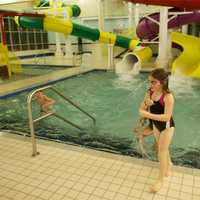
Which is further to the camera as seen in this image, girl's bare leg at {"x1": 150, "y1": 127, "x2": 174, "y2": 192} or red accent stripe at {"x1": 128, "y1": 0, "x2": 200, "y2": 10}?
red accent stripe at {"x1": 128, "y1": 0, "x2": 200, "y2": 10}

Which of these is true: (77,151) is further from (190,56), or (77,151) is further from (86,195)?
(190,56)

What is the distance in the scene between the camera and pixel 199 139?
409 centimetres

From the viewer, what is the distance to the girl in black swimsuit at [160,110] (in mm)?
2164

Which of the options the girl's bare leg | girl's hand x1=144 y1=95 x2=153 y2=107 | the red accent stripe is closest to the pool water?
the girl's bare leg

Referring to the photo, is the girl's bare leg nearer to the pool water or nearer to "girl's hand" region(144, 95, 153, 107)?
"girl's hand" region(144, 95, 153, 107)

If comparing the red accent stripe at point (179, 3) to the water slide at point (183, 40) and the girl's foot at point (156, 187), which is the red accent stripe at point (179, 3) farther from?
the water slide at point (183, 40)

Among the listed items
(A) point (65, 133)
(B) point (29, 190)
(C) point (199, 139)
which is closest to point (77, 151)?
(B) point (29, 190)

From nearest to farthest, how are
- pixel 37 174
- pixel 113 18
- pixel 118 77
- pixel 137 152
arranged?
pixel 37 174
pixel 137 152
pixel 118 77
pixel 113 18

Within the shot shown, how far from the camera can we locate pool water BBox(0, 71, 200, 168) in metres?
3.90

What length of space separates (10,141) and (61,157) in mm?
947

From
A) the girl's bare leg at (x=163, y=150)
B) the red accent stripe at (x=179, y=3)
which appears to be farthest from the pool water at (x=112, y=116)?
the red accent stripe at (x=179, y=3)

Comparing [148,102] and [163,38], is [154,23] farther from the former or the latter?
[148,102]

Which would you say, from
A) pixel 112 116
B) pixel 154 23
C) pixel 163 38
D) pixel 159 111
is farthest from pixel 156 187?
pixel 154 23

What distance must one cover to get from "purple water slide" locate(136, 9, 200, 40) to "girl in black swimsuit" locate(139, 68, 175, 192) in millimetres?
7470
